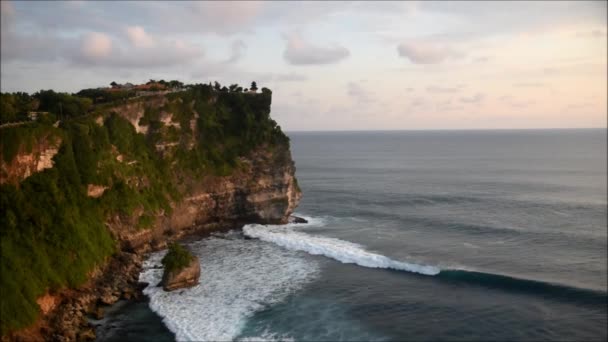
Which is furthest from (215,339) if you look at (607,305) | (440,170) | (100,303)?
(440,170)

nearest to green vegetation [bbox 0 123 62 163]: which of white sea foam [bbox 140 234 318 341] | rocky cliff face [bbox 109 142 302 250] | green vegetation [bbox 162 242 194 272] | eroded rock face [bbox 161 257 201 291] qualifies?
green vegetation [bbox 162 242 194 272]

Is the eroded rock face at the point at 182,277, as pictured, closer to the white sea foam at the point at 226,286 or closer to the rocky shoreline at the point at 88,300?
the white sea foam at the point at 226,286

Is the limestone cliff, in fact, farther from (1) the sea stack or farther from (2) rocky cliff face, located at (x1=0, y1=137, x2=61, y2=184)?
(1) the sea stack

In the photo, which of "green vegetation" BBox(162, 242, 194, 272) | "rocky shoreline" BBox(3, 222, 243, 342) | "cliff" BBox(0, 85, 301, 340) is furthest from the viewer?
"green vegetation" BBox(162, 242, 194, 272)

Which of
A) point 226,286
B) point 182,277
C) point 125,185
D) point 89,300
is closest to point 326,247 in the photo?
point 226,286

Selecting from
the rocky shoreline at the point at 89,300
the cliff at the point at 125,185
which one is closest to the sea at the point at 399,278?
the rocky shoreline at the point at 89,300

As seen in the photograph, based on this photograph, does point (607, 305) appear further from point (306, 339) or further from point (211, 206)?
point (211, 206)

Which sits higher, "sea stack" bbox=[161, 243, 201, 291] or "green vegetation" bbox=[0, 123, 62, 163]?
"green vegetation" bbox=[0, 123, 62, 163]
